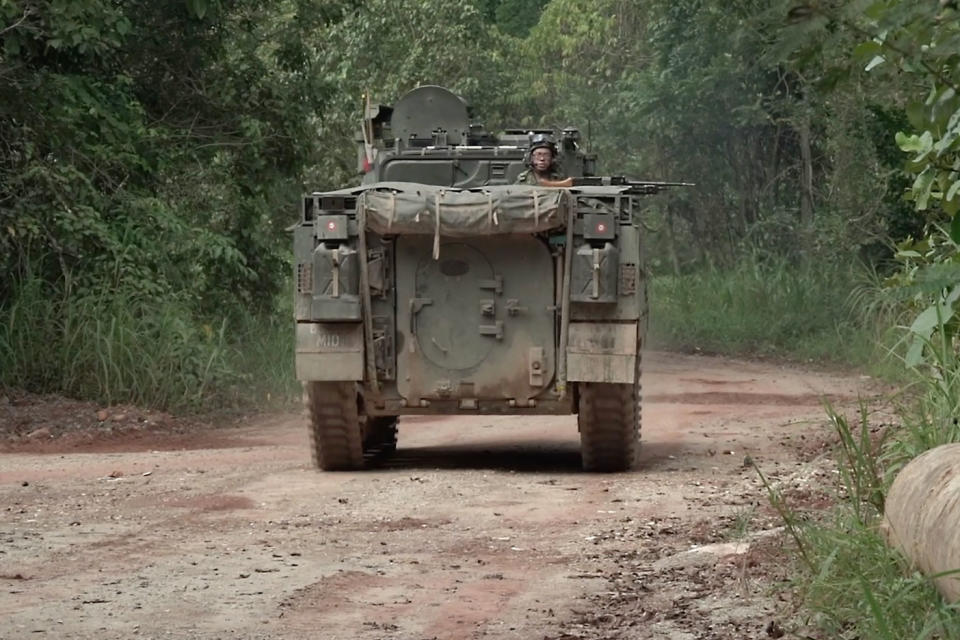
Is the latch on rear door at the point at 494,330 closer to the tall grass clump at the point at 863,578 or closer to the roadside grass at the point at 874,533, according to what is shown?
the roadside grass at the point at 874,533

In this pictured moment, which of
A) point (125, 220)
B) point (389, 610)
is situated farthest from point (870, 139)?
point (389, 610)

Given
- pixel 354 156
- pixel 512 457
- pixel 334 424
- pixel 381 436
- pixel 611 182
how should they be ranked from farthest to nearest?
pixel 354 156, pixel 381 436, pixel 512 457, pixel 611 182, pixel 334 424

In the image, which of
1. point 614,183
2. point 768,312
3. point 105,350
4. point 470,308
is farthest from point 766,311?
point 470,308

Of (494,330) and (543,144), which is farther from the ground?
(543,144)

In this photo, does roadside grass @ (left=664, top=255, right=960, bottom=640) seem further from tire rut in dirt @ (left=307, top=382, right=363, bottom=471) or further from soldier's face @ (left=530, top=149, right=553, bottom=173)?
tire rut in dirt @ (left=307, top=382, right=363, bottom=471)

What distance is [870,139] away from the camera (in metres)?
22.3

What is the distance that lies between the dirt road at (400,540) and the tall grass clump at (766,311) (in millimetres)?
8130

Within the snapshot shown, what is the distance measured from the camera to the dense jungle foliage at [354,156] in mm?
7887

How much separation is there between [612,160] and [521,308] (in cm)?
1743

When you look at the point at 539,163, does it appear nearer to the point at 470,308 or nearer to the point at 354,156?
the point at 470,308

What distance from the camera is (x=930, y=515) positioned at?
212 inches

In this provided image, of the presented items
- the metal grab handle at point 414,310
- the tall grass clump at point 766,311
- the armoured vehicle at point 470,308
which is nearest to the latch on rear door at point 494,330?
the armoured vehicle at point 470,308

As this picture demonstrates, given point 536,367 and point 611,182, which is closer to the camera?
point 536,367

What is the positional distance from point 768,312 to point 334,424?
12.6 metres
